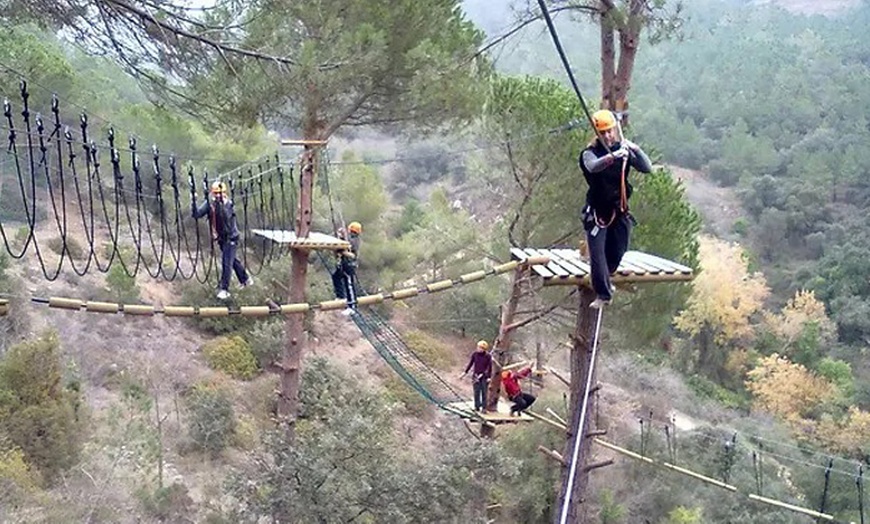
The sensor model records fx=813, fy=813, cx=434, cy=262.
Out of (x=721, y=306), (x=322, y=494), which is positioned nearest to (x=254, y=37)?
(x=322, y=494)

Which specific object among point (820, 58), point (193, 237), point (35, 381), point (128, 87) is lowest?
point (35, 381)

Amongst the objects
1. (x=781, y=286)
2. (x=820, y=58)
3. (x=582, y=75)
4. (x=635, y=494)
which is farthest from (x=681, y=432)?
(x=820, y=58)

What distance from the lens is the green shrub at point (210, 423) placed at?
9008 millimetres

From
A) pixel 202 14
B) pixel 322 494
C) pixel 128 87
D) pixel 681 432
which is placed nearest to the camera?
pixel 202 14

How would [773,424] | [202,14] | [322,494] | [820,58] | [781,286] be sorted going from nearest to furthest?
[202,14], [322,494], [773,424], [781,286], [820,58]

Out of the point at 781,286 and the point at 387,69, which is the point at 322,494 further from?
the point at 781,286

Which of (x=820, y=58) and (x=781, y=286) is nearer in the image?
(x=781, y=286)

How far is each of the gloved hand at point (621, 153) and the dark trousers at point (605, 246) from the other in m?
0.43

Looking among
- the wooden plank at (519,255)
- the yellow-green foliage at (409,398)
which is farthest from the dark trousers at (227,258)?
the yellow-green foliage at (409,398)

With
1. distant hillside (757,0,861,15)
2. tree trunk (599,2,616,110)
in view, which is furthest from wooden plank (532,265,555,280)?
distant hillside (757,0,861,15)

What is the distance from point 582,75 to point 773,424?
62.5ft

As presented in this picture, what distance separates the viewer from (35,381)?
7469 millimetres

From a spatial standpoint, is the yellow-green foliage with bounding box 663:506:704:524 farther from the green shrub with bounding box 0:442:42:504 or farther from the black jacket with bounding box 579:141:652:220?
the green shrub with bounding box 0:442:42:504

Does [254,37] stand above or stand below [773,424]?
above
